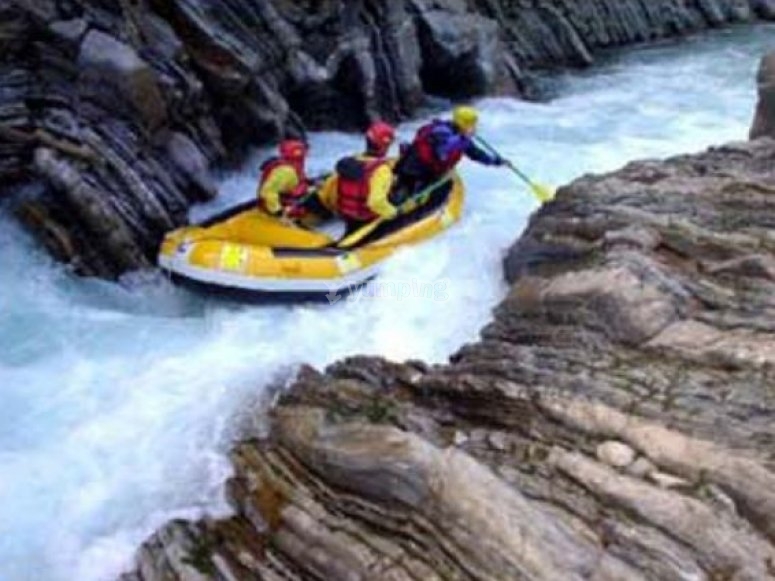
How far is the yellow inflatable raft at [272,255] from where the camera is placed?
12.6 metres

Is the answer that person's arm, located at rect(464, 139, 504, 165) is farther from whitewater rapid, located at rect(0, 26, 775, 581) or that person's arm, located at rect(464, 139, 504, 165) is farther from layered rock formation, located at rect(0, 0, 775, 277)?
layered rock formation, located at rect(0, 0, 775, 277)

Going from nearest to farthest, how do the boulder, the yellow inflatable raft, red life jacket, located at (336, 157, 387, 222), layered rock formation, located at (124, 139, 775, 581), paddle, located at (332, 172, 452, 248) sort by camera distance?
layered rock formation, located at (124, 139, 775, 581)
the yellow inflatable raft
paddle, located at (332, 172, 452, 248)
red life jacket, located at (336, 157, 387, 222)
the boulder

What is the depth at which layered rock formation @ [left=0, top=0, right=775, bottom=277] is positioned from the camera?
13477 millimetres

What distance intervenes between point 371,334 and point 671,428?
5001 millimetres

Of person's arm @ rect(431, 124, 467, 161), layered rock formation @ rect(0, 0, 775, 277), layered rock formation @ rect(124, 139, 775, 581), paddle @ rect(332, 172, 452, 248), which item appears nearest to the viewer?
layered rock formation @ rect(124, 139, 775, 581)

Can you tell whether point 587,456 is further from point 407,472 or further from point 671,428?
point 407,472

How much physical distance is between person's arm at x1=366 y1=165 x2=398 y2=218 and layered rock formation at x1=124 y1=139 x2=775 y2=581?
329 cm

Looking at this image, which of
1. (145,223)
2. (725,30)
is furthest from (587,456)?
(725,30)

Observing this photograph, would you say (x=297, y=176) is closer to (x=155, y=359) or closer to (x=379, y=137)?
(x=379, y=137)

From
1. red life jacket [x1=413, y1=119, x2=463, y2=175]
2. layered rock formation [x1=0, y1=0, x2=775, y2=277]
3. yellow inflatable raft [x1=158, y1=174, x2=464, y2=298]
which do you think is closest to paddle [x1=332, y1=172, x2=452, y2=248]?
yellow inflatable raft [x1=158, y1=174, x2=464, y2=298]

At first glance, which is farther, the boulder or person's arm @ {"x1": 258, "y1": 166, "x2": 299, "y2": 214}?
the boulder

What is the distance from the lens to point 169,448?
31.9ft

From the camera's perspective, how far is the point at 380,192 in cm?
1330

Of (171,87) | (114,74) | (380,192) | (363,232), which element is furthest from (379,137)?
(114,74)
